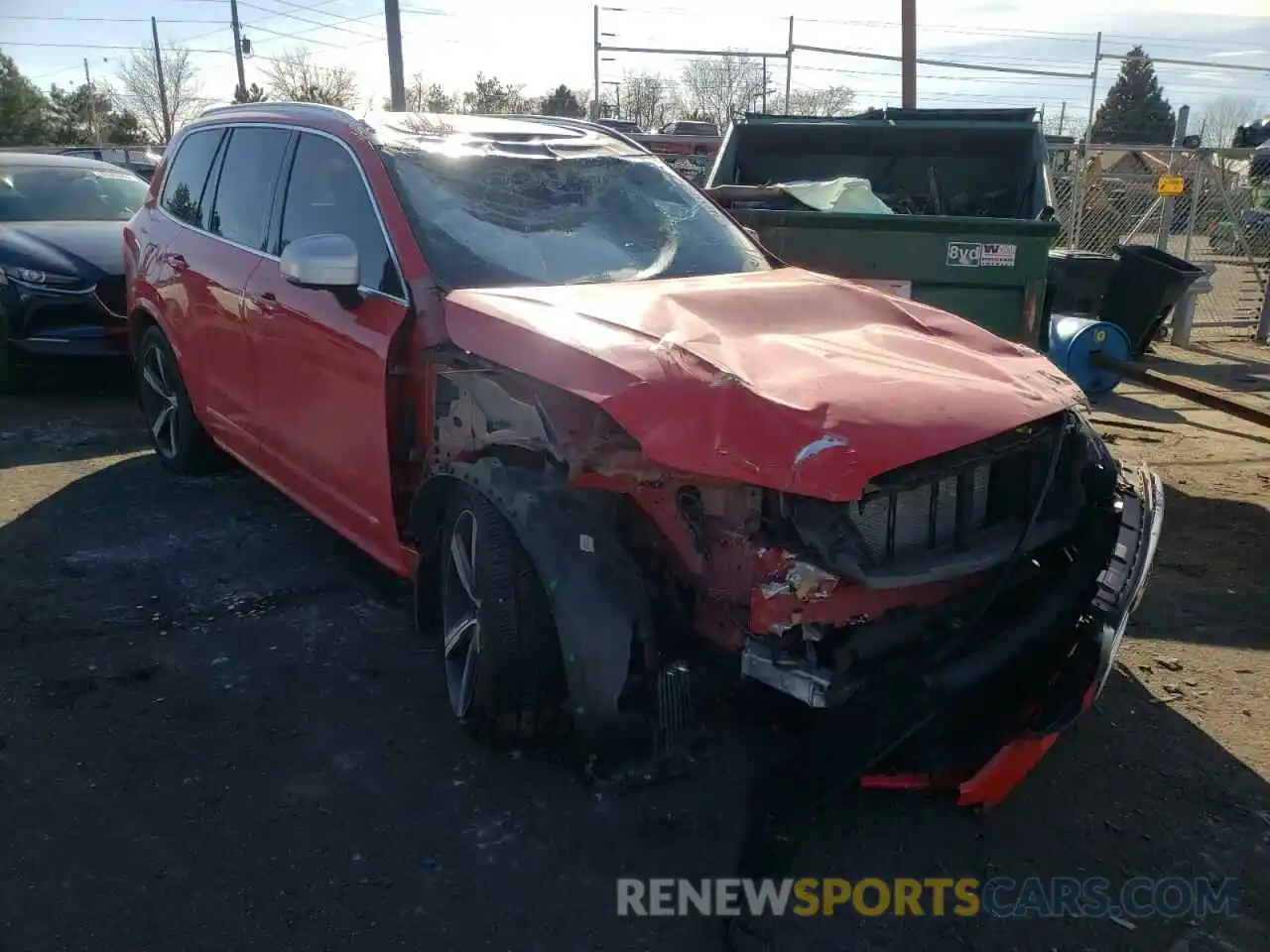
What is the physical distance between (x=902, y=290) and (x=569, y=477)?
143 inches

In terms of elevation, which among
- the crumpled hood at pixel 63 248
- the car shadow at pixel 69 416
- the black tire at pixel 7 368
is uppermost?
the crumpled hood at pixel 63 248

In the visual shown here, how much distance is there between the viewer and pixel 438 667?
380 centimetres

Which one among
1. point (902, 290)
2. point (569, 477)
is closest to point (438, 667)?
point (569, 477)

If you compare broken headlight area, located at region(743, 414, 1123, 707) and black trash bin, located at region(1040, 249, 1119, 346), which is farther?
black trash bin, located at region(1040, 249, 1119, 346)

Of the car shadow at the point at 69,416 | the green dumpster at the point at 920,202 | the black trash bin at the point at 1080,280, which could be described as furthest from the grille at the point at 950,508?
the black trash bin at the point at 1080,280

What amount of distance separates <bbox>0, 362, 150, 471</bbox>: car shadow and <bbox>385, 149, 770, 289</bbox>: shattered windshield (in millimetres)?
3859

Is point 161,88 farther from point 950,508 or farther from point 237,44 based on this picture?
point 950,508

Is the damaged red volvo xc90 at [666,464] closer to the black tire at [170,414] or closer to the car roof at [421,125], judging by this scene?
the car roof at [421,125]

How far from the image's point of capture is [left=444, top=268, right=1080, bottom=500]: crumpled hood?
241 cm

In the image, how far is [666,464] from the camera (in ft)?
8.27

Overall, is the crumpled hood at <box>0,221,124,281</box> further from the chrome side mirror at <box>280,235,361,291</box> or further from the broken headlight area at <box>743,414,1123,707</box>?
the broken headlight area at <box>743,414,1123,707</box>

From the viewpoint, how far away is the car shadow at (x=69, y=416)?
21.4 feet

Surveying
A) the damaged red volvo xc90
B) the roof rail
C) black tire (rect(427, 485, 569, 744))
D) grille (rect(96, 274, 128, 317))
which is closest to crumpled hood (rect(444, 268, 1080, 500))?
the damaged red volvo xc90

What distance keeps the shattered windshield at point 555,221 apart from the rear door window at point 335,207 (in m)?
0.15
